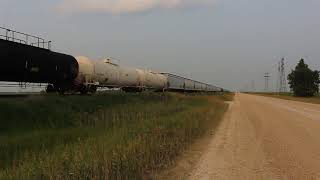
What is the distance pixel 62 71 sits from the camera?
90.5 feet

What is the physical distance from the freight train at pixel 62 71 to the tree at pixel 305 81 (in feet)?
285

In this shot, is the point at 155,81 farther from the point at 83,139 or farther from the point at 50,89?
the point at 83,139

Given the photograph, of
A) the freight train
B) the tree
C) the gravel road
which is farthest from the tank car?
the tree

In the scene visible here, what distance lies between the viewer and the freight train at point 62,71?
22.3 m

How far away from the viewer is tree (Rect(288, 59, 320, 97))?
12550 cm

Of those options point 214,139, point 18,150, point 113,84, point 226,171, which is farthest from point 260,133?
point 113,84

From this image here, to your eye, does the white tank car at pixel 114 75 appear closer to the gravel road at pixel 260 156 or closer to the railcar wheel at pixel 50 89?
the railcar wheel at pixel 50 89

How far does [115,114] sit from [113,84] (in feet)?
46.3

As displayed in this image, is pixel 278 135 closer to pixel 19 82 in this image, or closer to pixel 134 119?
pixel 134 119

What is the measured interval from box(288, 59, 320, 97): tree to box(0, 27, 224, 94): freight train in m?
86.8

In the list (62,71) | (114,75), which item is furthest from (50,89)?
(114,75)

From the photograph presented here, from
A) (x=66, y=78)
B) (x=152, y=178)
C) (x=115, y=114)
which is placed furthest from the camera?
(x=66, y=78)

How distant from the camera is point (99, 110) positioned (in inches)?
945

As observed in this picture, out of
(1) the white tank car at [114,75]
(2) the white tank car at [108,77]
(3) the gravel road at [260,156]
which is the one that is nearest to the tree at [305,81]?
(2) the white tank car at [108,77]
